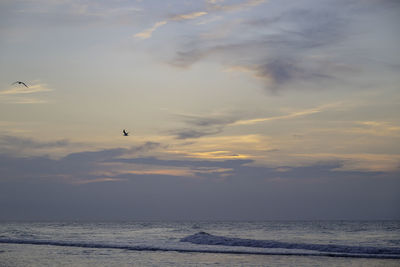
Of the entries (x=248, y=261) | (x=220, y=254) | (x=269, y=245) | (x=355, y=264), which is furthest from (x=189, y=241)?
(x=355, y=264)

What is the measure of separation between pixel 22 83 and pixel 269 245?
830 inches

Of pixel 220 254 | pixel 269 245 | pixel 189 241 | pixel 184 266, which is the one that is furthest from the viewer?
pixel 189 241

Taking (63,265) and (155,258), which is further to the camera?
(155,258)

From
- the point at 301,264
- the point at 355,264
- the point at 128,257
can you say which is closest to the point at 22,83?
the point at 128,257

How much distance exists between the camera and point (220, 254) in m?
26.5

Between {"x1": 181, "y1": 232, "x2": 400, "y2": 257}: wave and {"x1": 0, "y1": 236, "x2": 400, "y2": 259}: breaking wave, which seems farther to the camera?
{"x1": 181, "y1": 232, "x2": 400, "y2": 257}: wave

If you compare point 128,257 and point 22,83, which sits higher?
point 22,83

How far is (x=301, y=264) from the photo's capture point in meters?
21.4

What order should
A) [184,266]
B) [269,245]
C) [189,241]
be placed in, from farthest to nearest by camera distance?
[189,241], [269,245], [184,266]

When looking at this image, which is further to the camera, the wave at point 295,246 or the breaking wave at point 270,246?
the wave at point 295,246

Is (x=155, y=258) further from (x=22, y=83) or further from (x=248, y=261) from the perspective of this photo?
(x=22, y=83)

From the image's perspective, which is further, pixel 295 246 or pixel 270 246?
pixel 270 246

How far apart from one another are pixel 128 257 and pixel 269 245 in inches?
513

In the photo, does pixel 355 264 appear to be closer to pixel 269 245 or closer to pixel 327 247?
pixel 327 247
